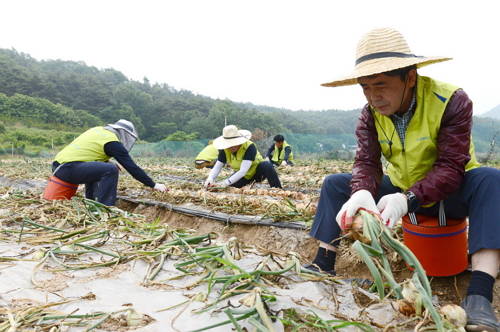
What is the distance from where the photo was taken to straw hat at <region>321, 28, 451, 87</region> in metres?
1.52

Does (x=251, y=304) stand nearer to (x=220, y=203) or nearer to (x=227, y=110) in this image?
(x=220, y=203)

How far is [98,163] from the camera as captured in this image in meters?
3.76

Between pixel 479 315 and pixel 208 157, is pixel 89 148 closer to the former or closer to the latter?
pixel 479 315

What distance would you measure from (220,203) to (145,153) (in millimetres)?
19268

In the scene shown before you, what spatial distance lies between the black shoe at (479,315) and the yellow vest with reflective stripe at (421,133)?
623 mm

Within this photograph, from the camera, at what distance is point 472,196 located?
5.06ft

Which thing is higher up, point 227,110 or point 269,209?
point 227,110

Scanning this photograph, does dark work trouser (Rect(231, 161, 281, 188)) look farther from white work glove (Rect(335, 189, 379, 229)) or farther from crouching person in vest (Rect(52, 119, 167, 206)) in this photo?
white work glove (Rect(335, 189, 379, 229))

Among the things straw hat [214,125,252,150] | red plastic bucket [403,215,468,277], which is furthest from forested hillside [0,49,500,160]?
red plastic bucket [403,215,468,277]

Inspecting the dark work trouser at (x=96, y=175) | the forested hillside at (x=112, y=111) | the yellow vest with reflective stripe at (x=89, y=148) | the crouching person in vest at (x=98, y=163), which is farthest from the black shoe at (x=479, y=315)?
the forested hillside at (x=112, y=111)

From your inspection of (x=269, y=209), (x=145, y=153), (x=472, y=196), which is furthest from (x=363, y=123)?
(x=145, y=153)

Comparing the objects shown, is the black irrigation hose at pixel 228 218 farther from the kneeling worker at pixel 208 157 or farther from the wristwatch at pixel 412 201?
the kneeling worker at pixel 208 157

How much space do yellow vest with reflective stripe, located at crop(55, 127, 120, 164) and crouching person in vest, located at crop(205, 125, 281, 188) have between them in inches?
56.7

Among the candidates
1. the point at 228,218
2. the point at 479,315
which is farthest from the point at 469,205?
the point at 228,218
